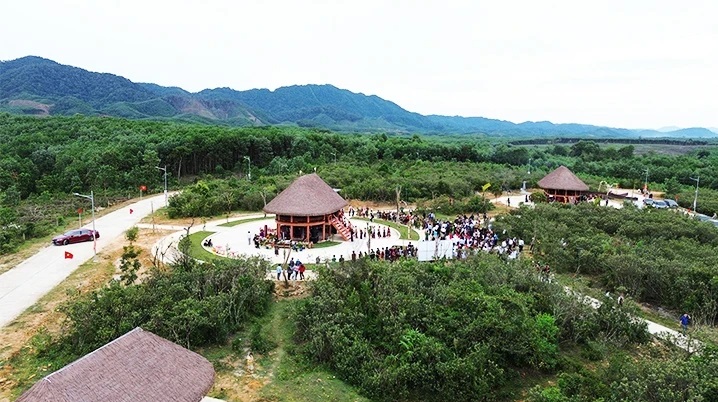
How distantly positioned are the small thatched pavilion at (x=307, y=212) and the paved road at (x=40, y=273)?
11309 mm

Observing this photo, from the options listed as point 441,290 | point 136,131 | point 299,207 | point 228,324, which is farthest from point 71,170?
point 441,290

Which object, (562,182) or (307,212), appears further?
(562,182)

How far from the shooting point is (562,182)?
2010 inches

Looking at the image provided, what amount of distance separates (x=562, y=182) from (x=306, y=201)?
97.0 ft

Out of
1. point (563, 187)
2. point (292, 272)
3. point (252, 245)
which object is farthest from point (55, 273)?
point (563, 187)

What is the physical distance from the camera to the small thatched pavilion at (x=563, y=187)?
5053 centimetres

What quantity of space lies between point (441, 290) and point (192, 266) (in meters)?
12.0

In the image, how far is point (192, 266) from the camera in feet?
81.3

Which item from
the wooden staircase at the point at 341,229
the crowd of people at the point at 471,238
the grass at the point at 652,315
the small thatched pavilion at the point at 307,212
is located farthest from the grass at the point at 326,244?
the grass at the point at 652,315

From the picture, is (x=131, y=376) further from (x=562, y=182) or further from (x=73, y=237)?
(x=562, y=182)

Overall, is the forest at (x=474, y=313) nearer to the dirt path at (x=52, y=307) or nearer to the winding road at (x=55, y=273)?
A: the dirt path at (x=52, y=307)

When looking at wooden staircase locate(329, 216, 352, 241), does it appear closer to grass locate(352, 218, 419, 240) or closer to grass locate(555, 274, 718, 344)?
grass locate(352, 218, 419, 240)

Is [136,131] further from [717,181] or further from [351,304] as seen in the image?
[717,181]

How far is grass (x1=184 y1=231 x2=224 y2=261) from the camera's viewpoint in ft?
97.5
